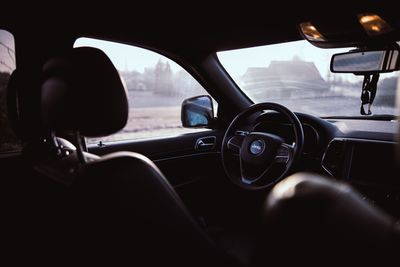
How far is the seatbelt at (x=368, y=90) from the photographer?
289 centimetres

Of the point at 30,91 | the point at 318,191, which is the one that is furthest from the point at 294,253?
the point at 30,91

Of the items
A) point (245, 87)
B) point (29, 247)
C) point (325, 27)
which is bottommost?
point (29, 247)

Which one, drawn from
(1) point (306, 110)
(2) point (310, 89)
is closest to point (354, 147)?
(1) point (306, 110)

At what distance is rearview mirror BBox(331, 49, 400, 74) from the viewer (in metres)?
2.57

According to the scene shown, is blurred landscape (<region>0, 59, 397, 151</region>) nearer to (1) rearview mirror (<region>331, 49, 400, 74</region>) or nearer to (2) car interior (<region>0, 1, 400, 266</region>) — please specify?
(2) car interior (<region>0, 1, 400, 266</region>)

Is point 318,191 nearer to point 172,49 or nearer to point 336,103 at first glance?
point 336,103

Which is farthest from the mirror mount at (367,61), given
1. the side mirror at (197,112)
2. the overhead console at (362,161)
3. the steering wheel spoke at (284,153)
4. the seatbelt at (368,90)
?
→ the side mirror at (197,112)

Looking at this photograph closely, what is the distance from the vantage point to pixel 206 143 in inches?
147

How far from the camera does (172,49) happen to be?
3.46 meters

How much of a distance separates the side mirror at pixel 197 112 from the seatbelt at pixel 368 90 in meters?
1.47

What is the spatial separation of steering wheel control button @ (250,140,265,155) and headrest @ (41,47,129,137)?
1349 millimetres

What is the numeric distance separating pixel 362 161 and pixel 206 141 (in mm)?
1708

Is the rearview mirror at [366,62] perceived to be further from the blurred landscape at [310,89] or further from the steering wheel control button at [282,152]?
the steering wheel control button at [282,152]

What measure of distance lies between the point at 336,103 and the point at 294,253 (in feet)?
9.33
